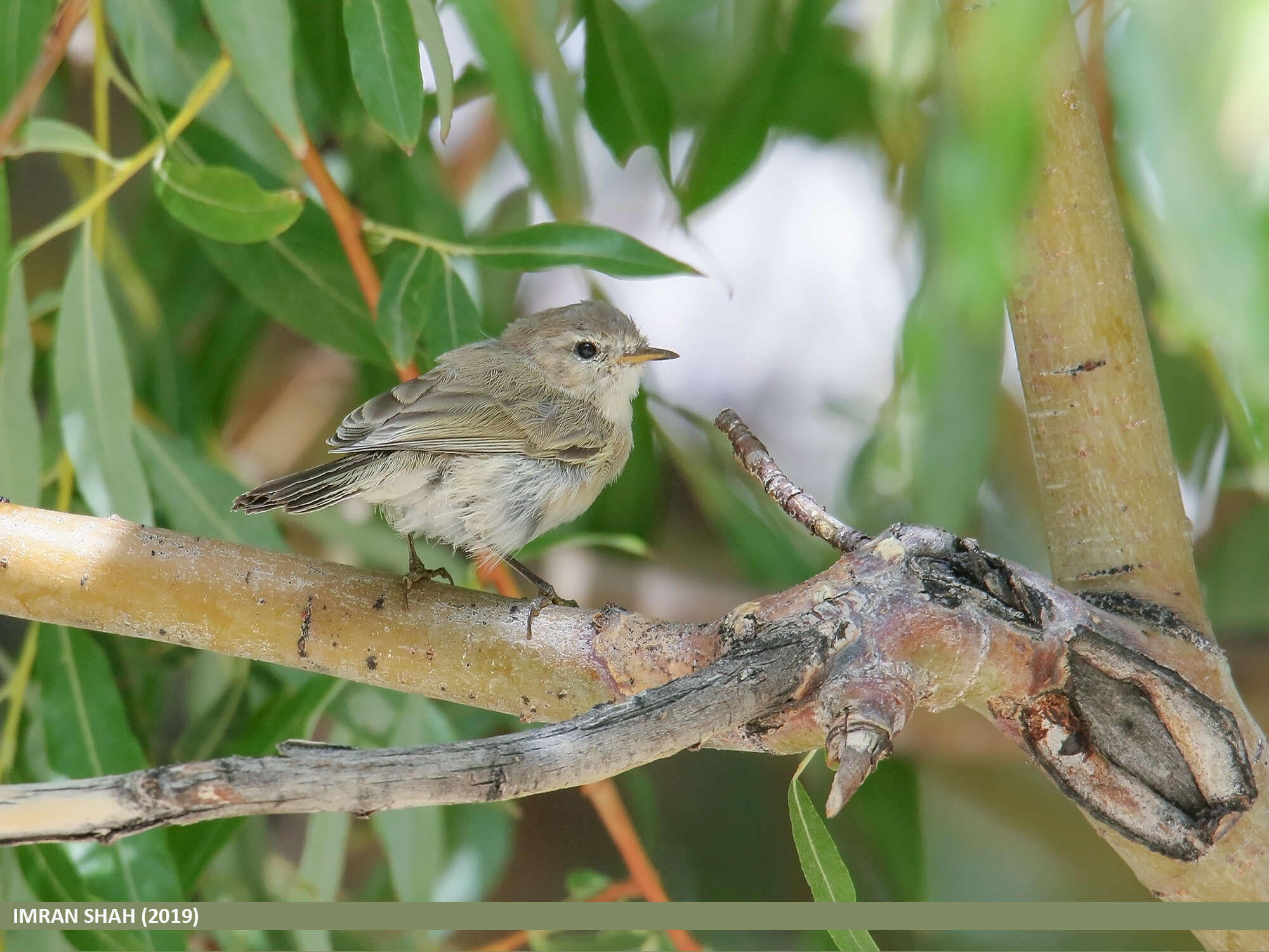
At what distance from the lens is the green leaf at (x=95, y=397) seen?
1366 mm

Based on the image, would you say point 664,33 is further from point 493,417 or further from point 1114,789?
point 1114,789

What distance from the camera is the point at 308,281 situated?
1.55 meters

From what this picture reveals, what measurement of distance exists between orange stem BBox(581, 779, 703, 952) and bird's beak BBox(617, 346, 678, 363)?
2.06 ft

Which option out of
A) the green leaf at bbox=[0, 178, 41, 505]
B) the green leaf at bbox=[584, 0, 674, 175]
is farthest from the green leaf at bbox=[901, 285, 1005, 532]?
the green leaf at bbox=[0, 178, 41, 505]

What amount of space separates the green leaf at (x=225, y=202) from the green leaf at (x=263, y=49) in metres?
0.12

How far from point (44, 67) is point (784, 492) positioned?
0.98m

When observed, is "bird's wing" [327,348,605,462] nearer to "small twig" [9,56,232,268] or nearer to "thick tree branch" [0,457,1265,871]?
"thick tree branch" [0,457,1265,871]

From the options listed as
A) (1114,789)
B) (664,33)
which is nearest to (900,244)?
(664,33)

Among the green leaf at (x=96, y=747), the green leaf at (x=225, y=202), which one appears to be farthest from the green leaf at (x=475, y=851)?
the green leaf at (x=225, y=202)

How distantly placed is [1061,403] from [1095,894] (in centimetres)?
166

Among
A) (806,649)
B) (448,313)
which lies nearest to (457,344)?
(448,313)

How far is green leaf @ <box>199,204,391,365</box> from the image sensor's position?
155 cm

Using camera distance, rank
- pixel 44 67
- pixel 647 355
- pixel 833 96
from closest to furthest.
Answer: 1. pixel 44 67
2. pixel 647 355
3. pixel 833 96

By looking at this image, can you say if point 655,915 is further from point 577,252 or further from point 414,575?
point 577,252
